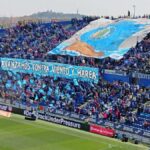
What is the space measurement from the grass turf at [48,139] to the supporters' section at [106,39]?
1103 centimetres

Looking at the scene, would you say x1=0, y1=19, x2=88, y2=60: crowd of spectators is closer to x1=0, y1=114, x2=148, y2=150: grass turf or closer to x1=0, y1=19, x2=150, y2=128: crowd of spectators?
x1=0, y1=19, x2=150, y2=128: crowd of spectators

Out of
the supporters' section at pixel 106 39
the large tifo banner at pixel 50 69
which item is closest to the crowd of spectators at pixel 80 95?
the large tifo banner at pixel 50 69

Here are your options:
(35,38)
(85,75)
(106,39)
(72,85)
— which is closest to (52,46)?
(35,38)

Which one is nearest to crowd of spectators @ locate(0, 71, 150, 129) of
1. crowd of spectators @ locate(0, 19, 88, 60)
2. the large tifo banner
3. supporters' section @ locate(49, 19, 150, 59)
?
the large tifo banner

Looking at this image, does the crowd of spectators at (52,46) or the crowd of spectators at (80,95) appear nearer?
the crowd of spectators at (80,95)

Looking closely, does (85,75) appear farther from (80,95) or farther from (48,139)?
A: (48,139)

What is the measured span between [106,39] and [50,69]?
6858 millimetres

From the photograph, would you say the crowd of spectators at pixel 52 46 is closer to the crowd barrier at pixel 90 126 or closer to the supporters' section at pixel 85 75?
the supporters' section at pixel 85 75

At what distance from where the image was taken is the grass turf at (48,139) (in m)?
32.7

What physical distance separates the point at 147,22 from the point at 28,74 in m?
14.6

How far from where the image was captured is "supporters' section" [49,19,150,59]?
Result: 47.1 metres

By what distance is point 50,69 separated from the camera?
49344 mm

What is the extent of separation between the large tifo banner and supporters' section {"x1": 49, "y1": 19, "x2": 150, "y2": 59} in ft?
8.25

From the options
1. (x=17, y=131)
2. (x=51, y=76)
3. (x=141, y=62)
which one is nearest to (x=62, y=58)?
(x=51, y=76)
